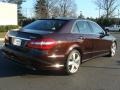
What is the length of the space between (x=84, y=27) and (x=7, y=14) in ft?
98.1

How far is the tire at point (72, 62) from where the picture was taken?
25.7 feet

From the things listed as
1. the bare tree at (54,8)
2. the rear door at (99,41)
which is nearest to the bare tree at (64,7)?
the bare tree at (54,8)

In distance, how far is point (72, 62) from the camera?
26.3 feet

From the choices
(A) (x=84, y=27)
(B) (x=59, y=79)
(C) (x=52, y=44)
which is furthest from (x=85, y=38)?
(B) (x=59, y=79)

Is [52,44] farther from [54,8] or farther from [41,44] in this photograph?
[54,8]

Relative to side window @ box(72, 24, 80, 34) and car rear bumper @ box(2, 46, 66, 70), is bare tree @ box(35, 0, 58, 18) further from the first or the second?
car rear bumper @ box(2, 46, 66, 70)

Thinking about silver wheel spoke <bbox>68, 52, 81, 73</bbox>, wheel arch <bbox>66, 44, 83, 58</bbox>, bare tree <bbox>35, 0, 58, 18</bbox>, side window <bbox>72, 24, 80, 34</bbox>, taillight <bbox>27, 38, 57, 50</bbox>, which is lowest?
silver wheel spoke <bbox>68, 52, 81, 73</bbox>

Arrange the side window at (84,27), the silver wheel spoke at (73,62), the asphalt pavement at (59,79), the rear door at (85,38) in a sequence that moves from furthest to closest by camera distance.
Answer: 1. the side window at (84,27)
2. the rear door at (85,38)
3. the silver wheel spoke at (73,62)
4. the asphalt pavement at (59,79)

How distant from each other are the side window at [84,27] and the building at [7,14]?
28364 millimetres

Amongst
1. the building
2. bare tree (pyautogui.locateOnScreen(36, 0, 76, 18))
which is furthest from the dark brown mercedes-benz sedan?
bare tree (pyautogui.locateOnScreen(36, 0, 76, 18))

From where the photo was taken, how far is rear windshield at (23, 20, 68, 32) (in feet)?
26.3

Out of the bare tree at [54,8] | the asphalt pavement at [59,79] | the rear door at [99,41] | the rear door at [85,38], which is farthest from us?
the bare tree at [54,8]

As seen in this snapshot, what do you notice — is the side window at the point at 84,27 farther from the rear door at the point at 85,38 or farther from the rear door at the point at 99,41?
the rear door at the point at 99,41

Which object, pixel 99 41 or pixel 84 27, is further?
pixel 99 41
